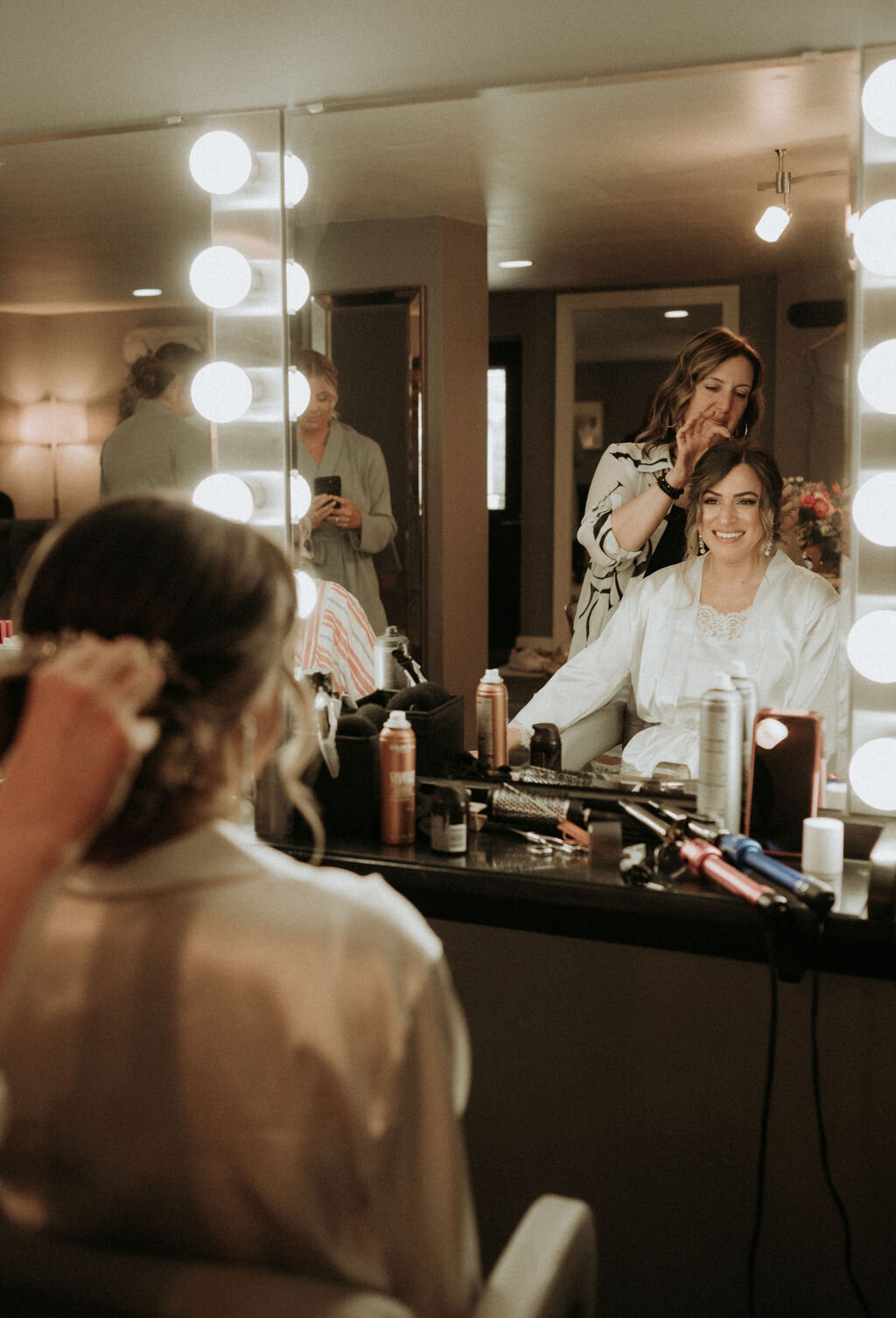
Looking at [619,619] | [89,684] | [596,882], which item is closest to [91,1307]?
[89,684]

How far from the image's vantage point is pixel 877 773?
4.87 ft

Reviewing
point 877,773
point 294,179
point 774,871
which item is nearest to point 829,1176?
point 774,871

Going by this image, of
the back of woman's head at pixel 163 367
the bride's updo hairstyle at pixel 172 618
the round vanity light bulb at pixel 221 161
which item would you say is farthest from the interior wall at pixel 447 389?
the bride's updo hairstyle at pixel 172 618

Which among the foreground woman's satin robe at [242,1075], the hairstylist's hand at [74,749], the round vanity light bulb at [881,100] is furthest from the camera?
the round vanity light bulb at [881,100]

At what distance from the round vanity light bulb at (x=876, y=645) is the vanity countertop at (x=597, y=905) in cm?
25

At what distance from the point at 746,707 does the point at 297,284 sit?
36.7 inches

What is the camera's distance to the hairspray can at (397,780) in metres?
1.53

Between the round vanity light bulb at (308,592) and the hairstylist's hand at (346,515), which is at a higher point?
the hairstylist's hand at (346,515)

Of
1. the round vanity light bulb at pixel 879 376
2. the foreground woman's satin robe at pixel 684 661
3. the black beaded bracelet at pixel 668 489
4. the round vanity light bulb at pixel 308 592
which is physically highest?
the round vanity light bulb at pixel 879 376

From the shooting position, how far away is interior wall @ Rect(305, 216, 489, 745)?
5.36 feet

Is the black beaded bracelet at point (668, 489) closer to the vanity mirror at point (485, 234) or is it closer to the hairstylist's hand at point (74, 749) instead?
the vanity mirror at point (485, 234)

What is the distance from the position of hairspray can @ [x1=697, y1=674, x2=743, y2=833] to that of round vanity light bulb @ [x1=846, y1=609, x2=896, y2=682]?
166mm

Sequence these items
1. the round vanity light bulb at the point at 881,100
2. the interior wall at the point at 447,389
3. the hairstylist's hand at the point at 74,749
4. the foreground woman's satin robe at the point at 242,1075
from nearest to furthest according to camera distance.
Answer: the hairstylist's hand at the point at 74,749
the foreground woman's satin robe at the point at 242,1075
the round vanity light bulb at the point at 881,100
the interior wall at the point at 447,389

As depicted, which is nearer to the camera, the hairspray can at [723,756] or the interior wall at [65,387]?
the hairspray can at [723,756]
